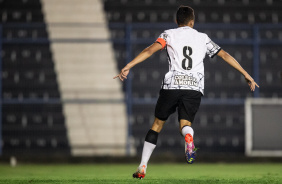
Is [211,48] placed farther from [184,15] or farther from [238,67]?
[184,15]

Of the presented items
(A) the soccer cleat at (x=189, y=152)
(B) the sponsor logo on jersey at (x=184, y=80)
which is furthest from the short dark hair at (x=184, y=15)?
(A) the soccer cleat at (x=189, y=152)

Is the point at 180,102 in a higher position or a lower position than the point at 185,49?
lower

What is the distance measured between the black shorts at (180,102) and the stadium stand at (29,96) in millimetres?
5952

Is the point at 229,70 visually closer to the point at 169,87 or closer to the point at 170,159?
the point at 170,159

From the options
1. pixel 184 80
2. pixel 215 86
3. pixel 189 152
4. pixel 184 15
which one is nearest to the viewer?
pixel 189 152

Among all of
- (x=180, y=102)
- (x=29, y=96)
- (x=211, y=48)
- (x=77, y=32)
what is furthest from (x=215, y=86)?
(x=180, y=102)

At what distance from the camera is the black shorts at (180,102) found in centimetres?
756

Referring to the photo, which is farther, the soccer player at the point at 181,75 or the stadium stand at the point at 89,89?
the stadium stand at the point at 89,89

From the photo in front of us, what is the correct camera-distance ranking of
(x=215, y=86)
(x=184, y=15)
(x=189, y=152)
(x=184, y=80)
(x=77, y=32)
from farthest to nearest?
(x=77, y=32)
(x=215, y=86)
(x=184, y=15)
(x=184, y=80)
(x=189, y=152)

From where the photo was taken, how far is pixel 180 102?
7.59 m

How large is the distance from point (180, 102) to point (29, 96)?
6.36 meters

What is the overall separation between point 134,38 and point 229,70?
1.80 metres

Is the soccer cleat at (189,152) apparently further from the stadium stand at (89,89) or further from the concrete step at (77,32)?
the concrete step at (77,32)

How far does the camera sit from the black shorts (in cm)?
756
